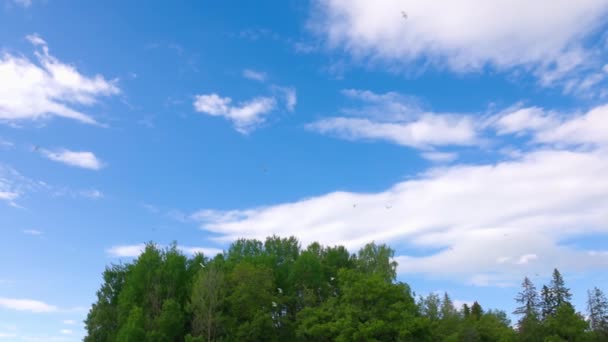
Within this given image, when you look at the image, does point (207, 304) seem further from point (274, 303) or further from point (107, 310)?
point (107, 310)

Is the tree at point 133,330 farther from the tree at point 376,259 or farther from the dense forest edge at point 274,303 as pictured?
the tree at point 376,259

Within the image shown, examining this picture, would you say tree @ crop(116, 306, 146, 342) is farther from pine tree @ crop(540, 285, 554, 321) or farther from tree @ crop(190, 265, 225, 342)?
pine tree @ crop(540, 285, 554, 321)

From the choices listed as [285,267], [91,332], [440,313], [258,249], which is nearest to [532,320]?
[440,313]

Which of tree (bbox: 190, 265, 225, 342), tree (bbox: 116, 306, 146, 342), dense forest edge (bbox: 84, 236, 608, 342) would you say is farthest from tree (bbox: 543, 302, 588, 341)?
tree (bbox: 116, 306, 146, 342)

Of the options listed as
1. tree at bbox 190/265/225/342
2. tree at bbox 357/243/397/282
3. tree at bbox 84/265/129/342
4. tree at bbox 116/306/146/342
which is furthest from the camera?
tree at bbox 357/243/397/282

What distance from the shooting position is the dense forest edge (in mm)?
53344

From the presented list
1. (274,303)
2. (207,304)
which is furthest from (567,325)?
(207,304)

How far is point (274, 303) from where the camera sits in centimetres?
6072

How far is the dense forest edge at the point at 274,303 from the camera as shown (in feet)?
175

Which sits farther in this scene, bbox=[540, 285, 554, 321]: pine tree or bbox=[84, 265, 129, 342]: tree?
bbox=[540, 285, 554, 321]: pine tree

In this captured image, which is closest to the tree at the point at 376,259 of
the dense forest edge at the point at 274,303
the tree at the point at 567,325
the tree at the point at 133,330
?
the dense forest edge at the point at 274,303

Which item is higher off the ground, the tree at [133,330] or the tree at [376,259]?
the tree at [376,259]

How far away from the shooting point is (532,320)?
72188mm

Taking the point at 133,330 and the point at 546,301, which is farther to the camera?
the point at 546,301
